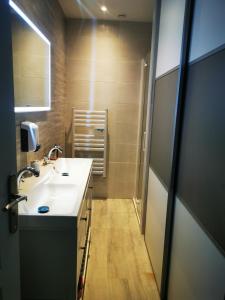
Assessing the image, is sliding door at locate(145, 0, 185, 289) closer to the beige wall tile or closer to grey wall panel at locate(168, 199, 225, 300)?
grey wall panel at locate(168, 199, 225, 300)

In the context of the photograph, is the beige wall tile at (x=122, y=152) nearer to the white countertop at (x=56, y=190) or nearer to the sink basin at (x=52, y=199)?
the white countertop at (x=56, y=190)

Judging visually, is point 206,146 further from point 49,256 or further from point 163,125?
point 49,256

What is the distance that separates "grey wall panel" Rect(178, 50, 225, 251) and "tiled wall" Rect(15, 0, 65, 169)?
1250 mm

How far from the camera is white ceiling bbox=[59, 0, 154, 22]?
9.04 ft

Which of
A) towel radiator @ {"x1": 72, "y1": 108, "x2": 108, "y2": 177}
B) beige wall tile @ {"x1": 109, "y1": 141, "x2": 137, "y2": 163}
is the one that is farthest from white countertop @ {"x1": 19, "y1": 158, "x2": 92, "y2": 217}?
beige wall tile @ {"x1": 109, "y1": 141, "x2": 137, "y2": 163}

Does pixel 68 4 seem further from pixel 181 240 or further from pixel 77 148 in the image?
pixel 181 240

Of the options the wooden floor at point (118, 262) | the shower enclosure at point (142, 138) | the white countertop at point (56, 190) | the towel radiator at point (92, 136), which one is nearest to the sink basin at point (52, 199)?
the white countertop at point (56, 190)

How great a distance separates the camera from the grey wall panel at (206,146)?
1037 mm

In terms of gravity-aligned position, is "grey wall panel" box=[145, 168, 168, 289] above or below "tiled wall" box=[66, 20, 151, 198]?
below

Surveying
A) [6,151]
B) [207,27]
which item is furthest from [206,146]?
[6,151]

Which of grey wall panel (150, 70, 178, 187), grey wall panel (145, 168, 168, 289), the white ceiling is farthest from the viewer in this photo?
the white ceiling

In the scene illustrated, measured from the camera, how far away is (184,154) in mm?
1511

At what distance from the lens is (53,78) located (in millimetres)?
2734

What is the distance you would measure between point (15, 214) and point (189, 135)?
106 centimetres
